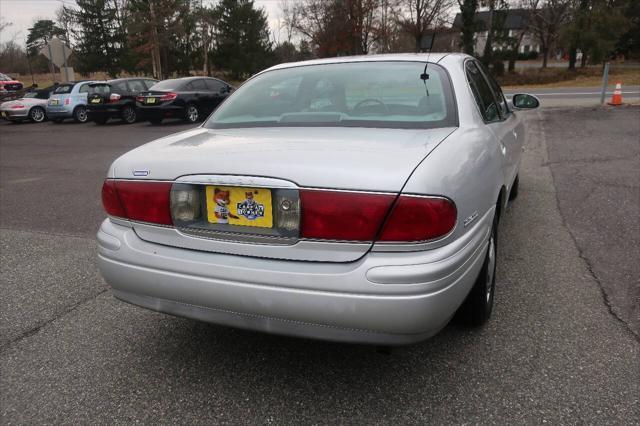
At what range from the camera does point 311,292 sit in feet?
6.22

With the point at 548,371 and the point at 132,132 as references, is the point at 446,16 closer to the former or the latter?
the point at 132,132

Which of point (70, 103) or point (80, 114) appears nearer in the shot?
point (70, 103)

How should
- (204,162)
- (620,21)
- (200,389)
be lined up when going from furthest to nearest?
(620,21), (200,389), (204,162)

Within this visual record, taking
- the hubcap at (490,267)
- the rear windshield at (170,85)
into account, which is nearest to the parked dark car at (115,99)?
the rear windshield at (170,85)

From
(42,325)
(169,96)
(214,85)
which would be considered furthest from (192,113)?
→ (42,325)

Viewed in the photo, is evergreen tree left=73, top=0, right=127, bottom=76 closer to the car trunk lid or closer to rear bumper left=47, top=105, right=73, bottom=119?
rear bumper left=47, top=105, right=73, bottom=119

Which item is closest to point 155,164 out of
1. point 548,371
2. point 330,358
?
point 330,358

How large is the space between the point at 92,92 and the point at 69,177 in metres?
11.0

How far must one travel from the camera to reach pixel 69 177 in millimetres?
7930

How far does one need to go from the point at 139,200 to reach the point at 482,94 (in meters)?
2.33

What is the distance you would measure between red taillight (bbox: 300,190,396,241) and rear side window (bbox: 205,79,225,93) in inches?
608

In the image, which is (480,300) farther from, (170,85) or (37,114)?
(37,114)

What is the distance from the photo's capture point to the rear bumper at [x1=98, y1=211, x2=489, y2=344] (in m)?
1.85

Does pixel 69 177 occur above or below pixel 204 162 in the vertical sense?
below
